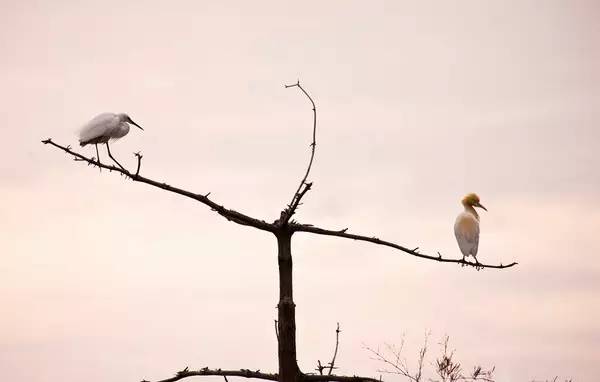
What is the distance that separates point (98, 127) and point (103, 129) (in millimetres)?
101

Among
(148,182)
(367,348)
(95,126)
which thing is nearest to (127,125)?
(95,126)

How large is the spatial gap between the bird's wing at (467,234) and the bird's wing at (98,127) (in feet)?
22.5

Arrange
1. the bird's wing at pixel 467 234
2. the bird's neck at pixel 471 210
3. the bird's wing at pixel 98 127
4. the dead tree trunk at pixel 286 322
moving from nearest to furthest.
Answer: the dead tree trunk at pixel 286 322
the bird's wing at pixel 467 234
the bird's neck at pixel 471 210
the bird's wing at pixel 98 127

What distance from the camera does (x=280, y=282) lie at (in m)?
6.11

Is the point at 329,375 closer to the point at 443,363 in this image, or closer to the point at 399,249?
the point at 399,249

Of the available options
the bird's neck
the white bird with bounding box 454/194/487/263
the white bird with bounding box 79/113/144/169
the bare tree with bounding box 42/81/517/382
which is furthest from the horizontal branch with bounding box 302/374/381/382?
the white bird with bounding box 79/113/144/169

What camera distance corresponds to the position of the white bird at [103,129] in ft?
58.1

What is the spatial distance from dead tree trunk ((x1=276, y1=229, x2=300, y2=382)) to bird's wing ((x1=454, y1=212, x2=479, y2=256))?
10.4 metres

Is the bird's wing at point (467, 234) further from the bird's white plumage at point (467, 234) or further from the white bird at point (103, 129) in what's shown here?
the white bird at point (103, 129)

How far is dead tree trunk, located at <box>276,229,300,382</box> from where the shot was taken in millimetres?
6047

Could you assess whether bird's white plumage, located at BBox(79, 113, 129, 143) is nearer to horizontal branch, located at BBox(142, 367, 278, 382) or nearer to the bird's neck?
the bird's neck

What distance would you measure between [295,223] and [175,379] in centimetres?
137

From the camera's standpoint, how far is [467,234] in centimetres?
1622

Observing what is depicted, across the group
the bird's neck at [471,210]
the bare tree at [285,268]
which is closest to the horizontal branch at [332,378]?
the bare tree at [285,268]
